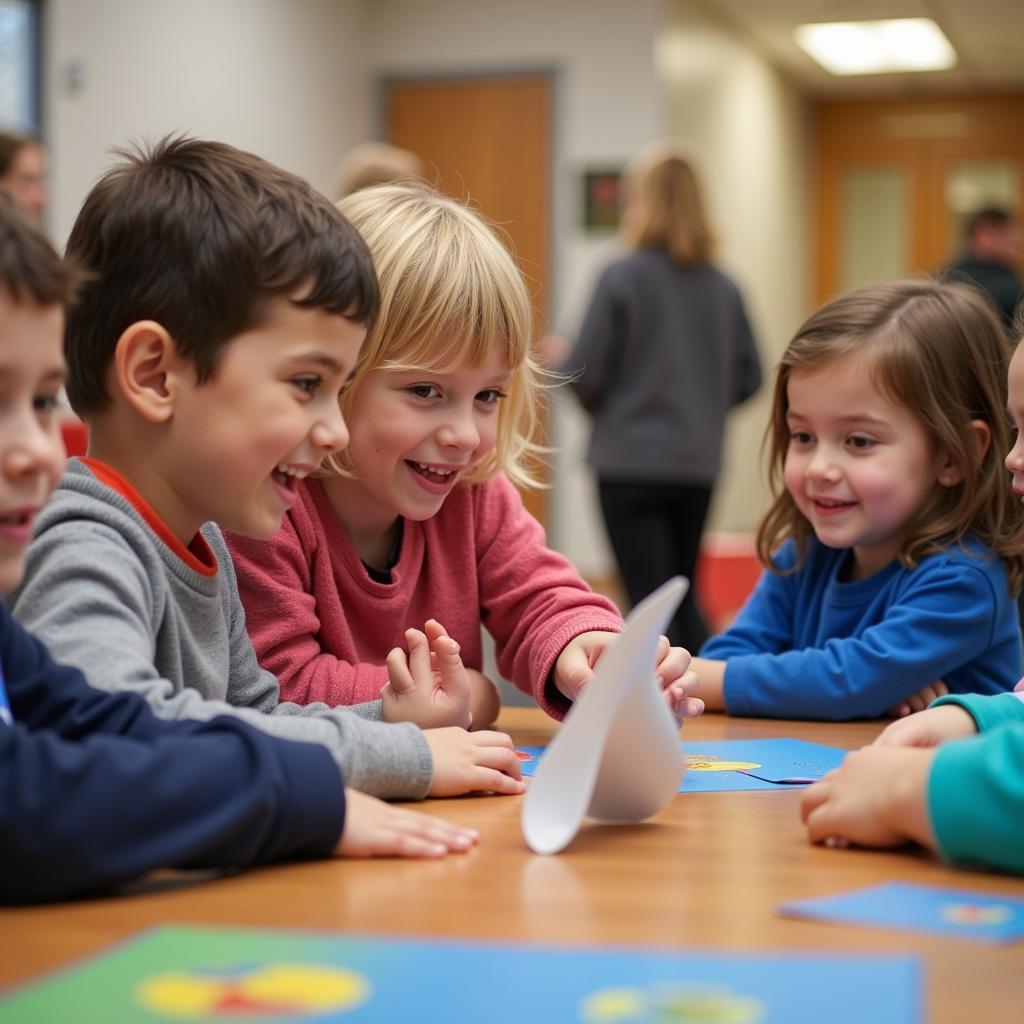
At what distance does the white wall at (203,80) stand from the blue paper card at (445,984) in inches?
178

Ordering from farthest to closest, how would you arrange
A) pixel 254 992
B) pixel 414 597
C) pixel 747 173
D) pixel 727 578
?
pixel 747 173, pixel 727 578, pixel 414 597, pixel 254 992

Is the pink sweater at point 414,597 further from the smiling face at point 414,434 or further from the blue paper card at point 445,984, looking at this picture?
the blue paper card at point 445,984

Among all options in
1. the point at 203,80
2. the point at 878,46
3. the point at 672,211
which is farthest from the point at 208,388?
the point at 878,46

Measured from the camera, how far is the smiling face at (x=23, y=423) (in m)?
0.84

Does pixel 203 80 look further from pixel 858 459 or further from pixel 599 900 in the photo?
pixel 599 900

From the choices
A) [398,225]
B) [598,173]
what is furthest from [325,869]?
[598,173]

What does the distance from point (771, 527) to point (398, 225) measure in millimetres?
622

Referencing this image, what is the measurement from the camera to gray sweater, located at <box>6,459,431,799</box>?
0.97 m

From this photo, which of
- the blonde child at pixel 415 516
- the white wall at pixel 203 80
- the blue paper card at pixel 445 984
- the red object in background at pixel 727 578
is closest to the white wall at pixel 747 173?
the red object in background at pixel 727 578

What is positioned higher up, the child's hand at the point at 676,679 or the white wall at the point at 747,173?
the white wall at the point at 747,173

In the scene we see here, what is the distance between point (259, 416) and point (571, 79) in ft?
21.8

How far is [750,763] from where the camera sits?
1293 mm

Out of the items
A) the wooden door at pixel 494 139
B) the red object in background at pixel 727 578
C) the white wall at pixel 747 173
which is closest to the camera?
the red object in background at pixel 727 578

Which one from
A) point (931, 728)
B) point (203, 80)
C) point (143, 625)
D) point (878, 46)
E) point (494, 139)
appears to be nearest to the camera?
point (143, 625)
